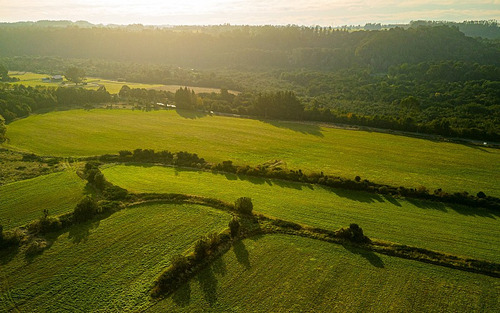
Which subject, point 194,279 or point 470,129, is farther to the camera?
point 470,129

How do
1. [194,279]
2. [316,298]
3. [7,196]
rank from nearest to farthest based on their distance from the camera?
1. [316,298]
2. [194,279]
3. [7,196]

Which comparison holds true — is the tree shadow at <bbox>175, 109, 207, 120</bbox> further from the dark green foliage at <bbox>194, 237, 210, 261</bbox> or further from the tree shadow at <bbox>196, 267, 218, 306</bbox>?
the tree shadow at <bbox>196, 267, 218, 306</bbox>

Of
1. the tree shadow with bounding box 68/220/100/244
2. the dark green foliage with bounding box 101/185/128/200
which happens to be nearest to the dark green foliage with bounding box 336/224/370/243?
the tree shadow with bounding box 68/220/100/244

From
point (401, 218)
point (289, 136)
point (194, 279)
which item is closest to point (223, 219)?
point (194, 279)

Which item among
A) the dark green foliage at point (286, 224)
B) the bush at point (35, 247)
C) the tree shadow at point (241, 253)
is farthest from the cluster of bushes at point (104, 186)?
the dark green foliage at point (286, 224)

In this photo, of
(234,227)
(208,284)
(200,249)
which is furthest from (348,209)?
(208,284)

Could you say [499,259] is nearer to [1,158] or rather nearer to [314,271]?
[314,271]

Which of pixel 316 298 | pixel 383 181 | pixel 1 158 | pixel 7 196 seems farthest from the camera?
pixel 1 158
